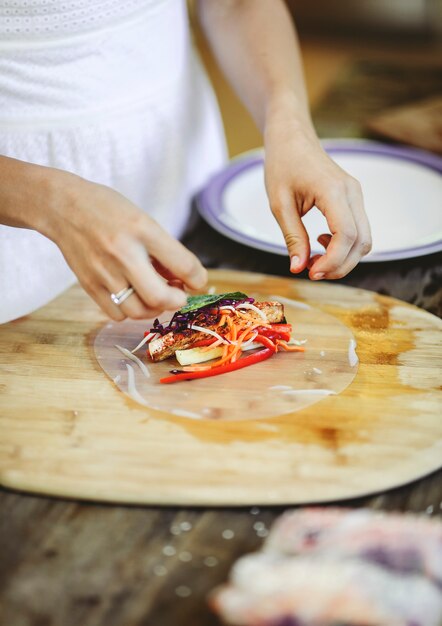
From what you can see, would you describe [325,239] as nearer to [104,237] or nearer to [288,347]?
[288,347]

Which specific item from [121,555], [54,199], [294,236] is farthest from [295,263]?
[121,555]

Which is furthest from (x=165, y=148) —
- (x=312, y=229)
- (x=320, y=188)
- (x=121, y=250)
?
(x=121, y=250)

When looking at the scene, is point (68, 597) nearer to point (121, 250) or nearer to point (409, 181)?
point (121, 250)

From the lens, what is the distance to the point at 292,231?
1313 mm

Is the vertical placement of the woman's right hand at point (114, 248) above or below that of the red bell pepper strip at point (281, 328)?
above

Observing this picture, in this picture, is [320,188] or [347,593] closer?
[347,593]

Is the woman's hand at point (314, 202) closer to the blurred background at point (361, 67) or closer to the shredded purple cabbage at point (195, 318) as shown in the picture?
→ the shredded purple cabbage at point (195, 318)

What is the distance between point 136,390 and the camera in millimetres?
1179

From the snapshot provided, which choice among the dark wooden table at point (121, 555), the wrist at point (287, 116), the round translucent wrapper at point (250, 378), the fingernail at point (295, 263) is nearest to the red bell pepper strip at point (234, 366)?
the round translucent wrapper at point (250, 378)

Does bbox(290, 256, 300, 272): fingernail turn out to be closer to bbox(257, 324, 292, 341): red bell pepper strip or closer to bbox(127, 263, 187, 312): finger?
bbox(257, 324, 292, 341): red bell pepper strip

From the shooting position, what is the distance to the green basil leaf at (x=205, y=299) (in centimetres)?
132

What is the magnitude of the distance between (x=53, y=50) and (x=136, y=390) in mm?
632

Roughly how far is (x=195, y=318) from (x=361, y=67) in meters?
1.72

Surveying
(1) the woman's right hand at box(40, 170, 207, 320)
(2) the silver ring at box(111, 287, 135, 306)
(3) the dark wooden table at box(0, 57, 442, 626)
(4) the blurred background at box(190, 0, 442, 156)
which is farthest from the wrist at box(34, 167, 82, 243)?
(4) the blurred background at box(190, 0, 442, 156)
